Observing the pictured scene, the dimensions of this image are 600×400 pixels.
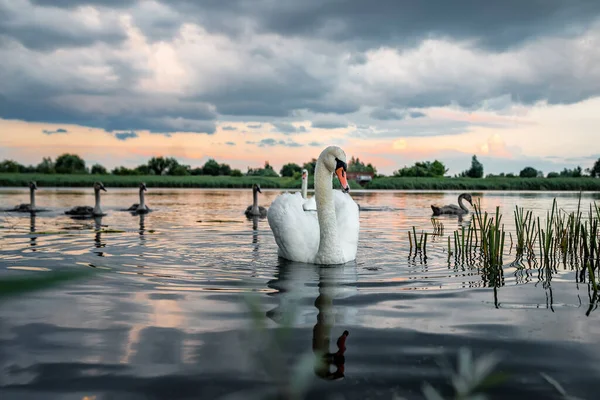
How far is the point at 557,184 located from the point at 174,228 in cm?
5716

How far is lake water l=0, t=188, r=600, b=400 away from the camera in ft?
12.0

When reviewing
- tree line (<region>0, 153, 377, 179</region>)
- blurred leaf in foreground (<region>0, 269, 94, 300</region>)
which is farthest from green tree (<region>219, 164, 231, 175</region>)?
blurred leaf in foreground (<region>0, 269, 94, 300</region>)

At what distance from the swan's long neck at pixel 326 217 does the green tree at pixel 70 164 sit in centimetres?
8848

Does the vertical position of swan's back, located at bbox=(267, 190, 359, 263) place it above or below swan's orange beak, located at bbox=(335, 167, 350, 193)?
below

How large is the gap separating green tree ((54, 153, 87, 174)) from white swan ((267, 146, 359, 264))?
8791 cm

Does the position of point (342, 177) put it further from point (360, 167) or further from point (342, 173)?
point (360, 167)

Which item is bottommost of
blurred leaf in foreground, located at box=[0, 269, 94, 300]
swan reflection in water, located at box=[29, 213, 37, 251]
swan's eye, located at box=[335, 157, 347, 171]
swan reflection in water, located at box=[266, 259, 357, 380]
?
swan reflection in water, located at box=[29, 213, 37, 251]

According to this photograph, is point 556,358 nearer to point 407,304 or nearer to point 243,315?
point 407,304

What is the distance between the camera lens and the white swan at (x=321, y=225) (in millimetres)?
8680

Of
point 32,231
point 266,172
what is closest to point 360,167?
point 266,172

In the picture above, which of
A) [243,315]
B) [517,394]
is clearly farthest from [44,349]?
[517,394]

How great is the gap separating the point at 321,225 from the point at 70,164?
97697 millimetres

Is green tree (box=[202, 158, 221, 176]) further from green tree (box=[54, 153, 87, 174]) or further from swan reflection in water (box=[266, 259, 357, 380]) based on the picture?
swan reflection in water (box=[266, 259, 357, 380])

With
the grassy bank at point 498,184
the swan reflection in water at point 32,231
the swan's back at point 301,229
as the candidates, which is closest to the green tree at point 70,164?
the grassy bank at point 498,184
